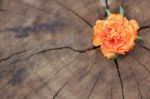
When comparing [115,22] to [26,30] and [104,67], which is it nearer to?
[104,67]

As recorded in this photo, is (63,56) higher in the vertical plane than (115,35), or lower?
lower

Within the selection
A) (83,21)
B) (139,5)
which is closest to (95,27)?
(83,21)

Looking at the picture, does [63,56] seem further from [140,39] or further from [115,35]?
[140,39]

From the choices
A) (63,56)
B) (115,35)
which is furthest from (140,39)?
(63,56)
